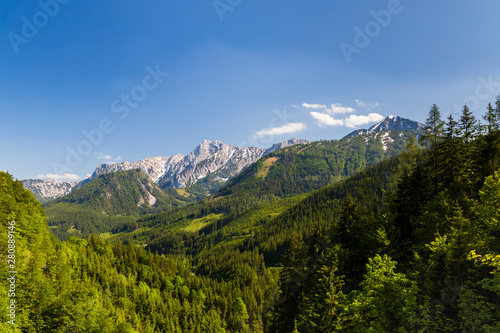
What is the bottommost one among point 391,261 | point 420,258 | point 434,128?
point 391,261

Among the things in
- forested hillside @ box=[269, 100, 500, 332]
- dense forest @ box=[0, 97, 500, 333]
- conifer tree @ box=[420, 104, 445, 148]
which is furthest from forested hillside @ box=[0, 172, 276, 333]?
conifer tree @ box=[420, 104, 445, 148]

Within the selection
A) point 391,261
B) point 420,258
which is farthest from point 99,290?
point 420,258

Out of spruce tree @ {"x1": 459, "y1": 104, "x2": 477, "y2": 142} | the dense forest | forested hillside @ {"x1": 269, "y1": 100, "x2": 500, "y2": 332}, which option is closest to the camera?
forested hillside @ {"x1": 269, "y1": 100, "x2": 500, "y2": 332}

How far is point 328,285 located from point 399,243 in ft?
55.6

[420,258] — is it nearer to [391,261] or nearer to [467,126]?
[391,261]

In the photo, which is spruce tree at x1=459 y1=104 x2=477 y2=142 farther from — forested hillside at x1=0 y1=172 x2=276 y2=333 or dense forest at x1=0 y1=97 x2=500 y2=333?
forested hillside at x1=0 y1=172 x2=276 y2=333

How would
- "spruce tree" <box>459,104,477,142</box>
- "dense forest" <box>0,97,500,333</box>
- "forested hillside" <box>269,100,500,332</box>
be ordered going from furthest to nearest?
"spruce tree" <box>459,104,477,142</box> < "dense forest" <box>0,97,500,333</box> < "forested hillside" <box>269,100,500,332</box>

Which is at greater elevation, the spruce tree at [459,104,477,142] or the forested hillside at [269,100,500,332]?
the spruce tree at [459,104,477,142]

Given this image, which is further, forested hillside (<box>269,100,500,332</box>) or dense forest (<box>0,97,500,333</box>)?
dense forest (<box>0,97,500,333</box>)

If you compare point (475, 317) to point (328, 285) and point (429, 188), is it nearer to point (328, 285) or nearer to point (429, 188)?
point (328, 285)

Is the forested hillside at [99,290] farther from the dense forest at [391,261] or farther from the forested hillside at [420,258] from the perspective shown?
the forested hillside at [420,258]

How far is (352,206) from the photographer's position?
41.8 meters

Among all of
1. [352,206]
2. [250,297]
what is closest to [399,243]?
Result: [352,206]

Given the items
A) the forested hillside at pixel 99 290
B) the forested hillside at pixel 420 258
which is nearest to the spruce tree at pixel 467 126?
the forested hillside at pixel 420 258
